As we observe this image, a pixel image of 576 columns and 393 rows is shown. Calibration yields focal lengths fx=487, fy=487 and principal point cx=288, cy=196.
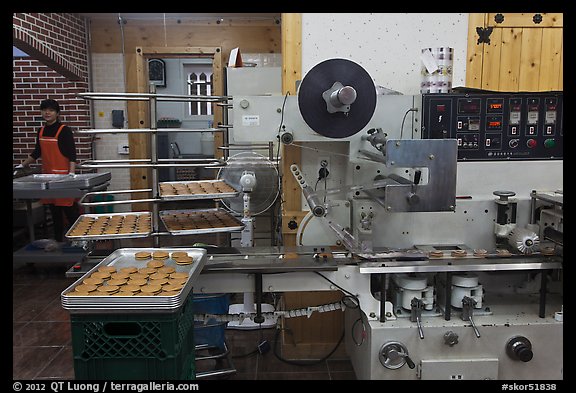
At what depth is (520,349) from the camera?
2.26 m

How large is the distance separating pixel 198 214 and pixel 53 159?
9.03 feet

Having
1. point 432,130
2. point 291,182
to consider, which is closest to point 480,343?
point 432,130

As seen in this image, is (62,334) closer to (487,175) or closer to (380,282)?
(380,282)

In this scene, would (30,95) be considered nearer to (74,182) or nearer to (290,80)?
(74,182)

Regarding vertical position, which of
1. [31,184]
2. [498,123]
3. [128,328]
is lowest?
[128,328]

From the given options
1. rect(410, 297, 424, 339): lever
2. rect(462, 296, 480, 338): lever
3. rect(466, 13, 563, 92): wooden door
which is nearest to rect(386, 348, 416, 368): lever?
rect(410, 297, 424, 339): lever

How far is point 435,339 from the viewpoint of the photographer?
7.48 ft

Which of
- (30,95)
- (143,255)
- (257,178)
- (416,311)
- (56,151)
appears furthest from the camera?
(30,95)

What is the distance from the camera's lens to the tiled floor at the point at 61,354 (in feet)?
9.57

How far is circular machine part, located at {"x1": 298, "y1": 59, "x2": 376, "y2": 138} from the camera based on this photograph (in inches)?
87.1

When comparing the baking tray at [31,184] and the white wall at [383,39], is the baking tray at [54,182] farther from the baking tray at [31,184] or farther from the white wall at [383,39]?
the white wall at [383,39]

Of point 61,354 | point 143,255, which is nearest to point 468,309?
point 143,255

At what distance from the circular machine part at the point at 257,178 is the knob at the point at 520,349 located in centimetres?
181

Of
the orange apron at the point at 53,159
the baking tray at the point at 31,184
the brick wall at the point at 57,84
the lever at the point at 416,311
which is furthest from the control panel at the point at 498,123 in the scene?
the brick wall at the point at 57,84
